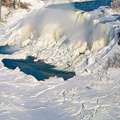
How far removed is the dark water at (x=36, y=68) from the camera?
12.3 meters

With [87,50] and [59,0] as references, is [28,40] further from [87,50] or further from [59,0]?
[59,0]

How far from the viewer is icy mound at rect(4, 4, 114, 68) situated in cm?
1368

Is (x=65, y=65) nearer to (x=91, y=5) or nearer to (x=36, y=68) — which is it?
(x=36, y=68)

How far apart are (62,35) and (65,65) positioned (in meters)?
3.63

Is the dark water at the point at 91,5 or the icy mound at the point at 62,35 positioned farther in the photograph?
the dark water at the point at 91,5

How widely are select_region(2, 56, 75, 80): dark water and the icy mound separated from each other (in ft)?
2.08

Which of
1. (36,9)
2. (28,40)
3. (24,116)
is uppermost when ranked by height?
(36,9)

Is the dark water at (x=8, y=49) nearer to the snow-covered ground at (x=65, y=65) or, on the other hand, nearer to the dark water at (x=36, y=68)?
the snow-covered ground at (x=65, y=65)

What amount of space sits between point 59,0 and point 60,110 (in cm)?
1678

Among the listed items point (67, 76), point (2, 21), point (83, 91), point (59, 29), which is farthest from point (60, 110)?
point (2, 21)

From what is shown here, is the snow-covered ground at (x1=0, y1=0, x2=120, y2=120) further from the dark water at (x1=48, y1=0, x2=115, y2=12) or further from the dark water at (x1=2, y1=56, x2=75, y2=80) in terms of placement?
the dark water at (x1=48, y1=0, x2=115, y2=12)

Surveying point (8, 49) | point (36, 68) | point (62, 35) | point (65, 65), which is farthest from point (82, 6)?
point (36, 68)

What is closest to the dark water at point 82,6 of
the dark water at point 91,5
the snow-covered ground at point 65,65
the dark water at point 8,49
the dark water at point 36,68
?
the dark water at point 91,5

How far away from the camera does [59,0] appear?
23.8m
